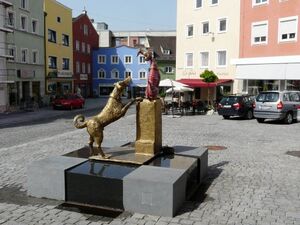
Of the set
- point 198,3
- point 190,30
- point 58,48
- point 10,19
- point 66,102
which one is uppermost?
point 198,3

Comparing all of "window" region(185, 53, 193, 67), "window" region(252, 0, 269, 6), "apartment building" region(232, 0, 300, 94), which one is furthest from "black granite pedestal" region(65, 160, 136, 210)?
"window" region(185, 53, 193, 67)

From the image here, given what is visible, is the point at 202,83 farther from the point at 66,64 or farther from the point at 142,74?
the point at 142,74

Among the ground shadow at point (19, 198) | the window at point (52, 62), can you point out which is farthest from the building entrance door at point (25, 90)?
the ground shadow at point (19, 198)

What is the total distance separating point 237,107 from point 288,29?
9.10m

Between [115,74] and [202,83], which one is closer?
[202,83]

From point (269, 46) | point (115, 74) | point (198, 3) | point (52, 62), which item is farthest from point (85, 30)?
point (269, 46)

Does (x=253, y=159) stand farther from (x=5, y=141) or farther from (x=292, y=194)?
(x=5, y=141)

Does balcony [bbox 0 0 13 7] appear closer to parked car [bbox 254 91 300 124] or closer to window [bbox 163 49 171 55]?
parked car [bbox 254 91 300 124]

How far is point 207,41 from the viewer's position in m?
35.2

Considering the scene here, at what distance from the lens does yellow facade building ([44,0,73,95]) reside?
42.7 m

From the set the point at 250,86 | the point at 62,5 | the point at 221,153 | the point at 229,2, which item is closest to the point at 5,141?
the point at 221,153

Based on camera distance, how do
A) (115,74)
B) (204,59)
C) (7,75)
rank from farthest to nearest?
(115,74) → (204,59) → (7,75)

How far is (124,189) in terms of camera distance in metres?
6.52

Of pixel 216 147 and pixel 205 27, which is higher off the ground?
pixel 205 27
